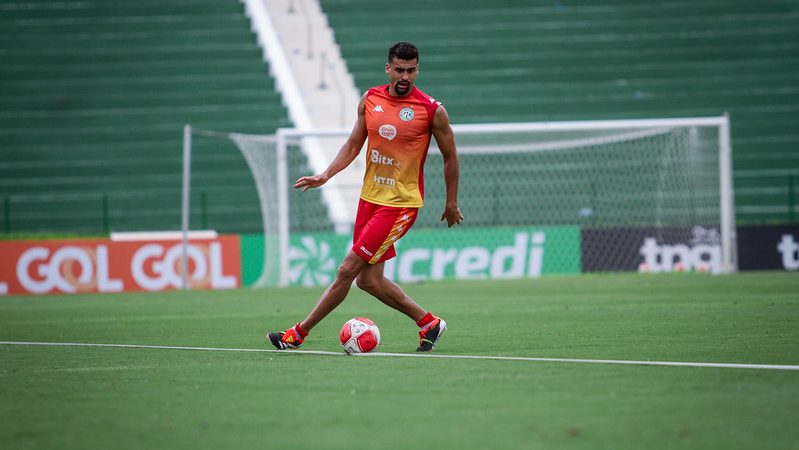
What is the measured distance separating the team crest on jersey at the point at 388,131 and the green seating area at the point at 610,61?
1810 cm

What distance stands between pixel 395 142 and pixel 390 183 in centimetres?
28

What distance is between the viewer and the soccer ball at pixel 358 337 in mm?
7730

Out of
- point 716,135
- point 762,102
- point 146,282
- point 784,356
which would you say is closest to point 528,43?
point 762,102

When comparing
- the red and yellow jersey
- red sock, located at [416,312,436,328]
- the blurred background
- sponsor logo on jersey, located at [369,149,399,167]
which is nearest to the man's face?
the red and yellow jersey

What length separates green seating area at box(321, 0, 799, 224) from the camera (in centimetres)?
2672

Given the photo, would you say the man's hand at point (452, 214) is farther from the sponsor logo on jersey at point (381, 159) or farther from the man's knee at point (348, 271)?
the man's knee at point (348, 271)

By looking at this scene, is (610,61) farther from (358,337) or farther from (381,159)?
(358,337)

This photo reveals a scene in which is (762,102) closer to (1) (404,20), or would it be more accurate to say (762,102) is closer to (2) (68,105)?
(1) (404,20)

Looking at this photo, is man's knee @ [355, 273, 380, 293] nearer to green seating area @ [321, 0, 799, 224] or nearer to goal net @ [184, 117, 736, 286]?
goal net @ [184, 117, 736, 286]

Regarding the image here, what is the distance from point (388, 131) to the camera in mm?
8008

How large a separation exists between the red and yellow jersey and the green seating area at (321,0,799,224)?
18.0 m

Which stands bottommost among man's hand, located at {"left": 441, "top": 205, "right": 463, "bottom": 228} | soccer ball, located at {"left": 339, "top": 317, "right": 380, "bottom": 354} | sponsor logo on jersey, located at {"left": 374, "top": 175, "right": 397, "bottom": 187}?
soccer ball, located at {"left": 339, "top": 317, "right": 380, "bottom": 354}

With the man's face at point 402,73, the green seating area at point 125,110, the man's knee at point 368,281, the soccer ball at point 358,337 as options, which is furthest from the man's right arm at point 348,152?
the green seating area at point 125,110

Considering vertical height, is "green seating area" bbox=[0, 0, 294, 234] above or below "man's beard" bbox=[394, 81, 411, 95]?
above
